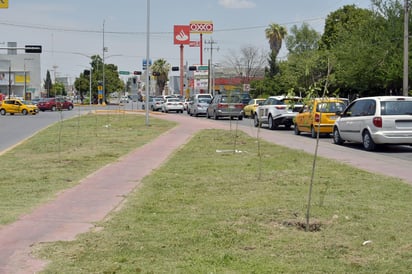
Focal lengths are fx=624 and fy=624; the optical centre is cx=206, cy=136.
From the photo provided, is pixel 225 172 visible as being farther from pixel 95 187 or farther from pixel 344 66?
pixel 344 66

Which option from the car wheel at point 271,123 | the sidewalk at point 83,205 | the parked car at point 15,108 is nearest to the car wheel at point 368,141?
the sidewalk at point 83,205

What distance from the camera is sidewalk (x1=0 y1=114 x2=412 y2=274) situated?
21.5 feet

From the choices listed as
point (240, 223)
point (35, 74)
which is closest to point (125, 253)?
point (240, 223)

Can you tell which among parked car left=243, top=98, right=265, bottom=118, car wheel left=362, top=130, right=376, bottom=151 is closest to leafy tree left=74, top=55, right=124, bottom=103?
parked car left=243, top=98, right=265, bottom=118

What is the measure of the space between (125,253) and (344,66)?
37369 millimetres

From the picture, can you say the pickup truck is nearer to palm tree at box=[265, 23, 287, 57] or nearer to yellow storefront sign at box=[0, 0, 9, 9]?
yellow storefront sign at box=[0, 0, 9, 9]

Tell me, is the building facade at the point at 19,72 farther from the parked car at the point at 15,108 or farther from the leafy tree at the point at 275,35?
the parked car at the point at 15,108

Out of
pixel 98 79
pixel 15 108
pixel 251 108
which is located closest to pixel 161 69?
pixel 98 79

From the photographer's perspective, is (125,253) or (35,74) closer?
(125,253)

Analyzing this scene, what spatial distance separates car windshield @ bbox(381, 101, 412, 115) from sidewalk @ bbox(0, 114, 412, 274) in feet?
5.47

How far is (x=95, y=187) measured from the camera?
11.0 meters

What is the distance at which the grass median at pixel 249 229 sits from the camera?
591 centimetres

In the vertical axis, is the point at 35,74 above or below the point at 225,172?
above

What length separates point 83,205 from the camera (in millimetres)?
9227
